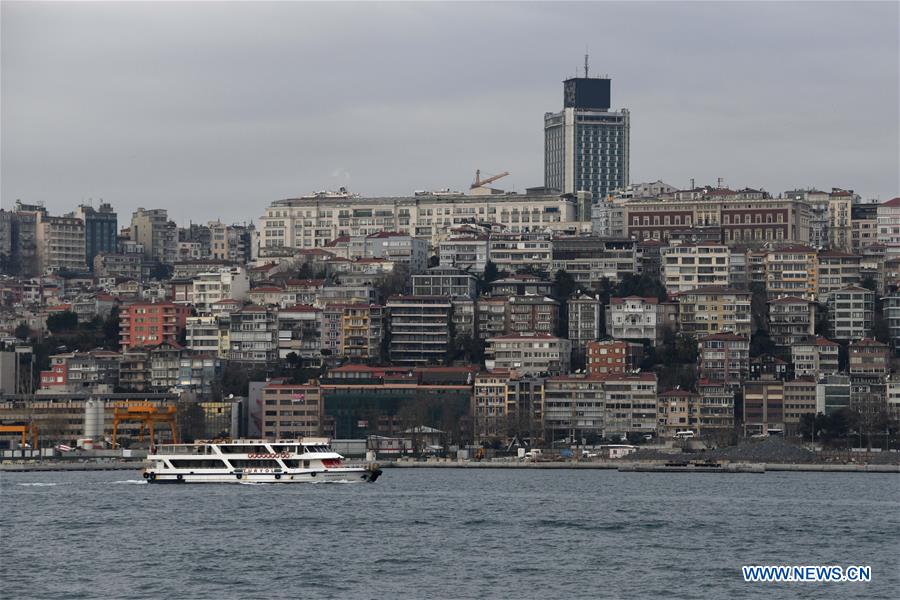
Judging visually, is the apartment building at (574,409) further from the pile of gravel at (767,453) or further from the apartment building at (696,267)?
the apartment building at (696,267)

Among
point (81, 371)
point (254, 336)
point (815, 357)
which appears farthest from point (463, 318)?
point (81, 371)

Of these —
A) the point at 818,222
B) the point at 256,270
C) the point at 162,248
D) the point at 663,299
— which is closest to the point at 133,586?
the point at 663,299

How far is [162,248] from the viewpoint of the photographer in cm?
14588

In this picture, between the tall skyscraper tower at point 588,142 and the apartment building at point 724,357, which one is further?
the tall skyscraper tower at point 588,142

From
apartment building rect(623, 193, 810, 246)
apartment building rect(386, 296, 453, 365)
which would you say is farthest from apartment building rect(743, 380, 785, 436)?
apartment building rect(623, 193, 810, 246)

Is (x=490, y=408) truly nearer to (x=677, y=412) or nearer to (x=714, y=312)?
(x=677, y=412)

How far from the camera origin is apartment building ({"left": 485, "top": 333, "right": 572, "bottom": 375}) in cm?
9594

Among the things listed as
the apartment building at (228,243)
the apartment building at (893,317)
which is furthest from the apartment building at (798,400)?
the apartment building at (228,243)

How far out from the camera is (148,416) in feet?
272

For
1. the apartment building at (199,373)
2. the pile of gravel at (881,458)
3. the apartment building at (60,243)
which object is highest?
the apartment building at (60,243)

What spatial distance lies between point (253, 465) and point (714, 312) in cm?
4091

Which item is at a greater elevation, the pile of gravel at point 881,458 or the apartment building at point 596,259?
the apartment building at point 596,259

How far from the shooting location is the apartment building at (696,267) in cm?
10512

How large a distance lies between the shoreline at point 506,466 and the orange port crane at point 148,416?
287 cm
